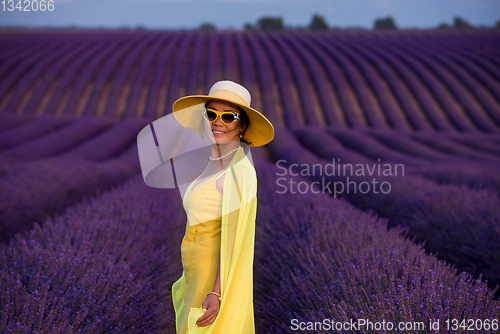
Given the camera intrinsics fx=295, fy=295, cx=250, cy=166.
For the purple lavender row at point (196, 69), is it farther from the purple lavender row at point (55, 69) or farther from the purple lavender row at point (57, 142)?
the purple lavender row at point (55, 69)

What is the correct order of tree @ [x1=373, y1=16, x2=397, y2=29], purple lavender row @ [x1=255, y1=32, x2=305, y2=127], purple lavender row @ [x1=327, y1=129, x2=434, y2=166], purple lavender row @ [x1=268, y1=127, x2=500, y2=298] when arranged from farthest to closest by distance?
1. tree @ [x1=373, y1=16, x2=397, y2=29]
2. purple lavender row @ [x1=255, y1=32, x2=305, y2=127]
3. purple lavender row @ [x1=327, y1=129, x2=434, y2=166]
4. purple lavender row @ [x1=268, y1=127, x2=500, y2=298]

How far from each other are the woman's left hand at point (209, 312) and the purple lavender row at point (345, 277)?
1.64 ft

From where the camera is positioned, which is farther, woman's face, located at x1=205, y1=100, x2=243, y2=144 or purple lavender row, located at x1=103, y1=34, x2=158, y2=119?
purple lavender row, located at x1=103, y1=34, x2=158, y2=119

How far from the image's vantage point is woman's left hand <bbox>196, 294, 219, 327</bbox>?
1.08 meters

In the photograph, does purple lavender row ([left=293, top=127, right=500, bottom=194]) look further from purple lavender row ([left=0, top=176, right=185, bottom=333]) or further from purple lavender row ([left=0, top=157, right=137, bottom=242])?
purple lavender row ([left=0, top=157, right=137, bottom=242])

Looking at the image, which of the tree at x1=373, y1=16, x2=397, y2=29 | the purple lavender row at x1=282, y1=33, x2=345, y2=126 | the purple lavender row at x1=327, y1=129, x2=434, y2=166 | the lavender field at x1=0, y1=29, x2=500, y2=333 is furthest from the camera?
the tree at x1=373, y1=16, x2=397, y2=29

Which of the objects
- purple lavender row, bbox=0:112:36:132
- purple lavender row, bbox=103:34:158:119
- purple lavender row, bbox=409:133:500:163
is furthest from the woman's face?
purple lavender row, bbox=103:34:158:119

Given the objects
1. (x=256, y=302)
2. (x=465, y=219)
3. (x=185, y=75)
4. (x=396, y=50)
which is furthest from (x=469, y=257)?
(x=396, y=50)

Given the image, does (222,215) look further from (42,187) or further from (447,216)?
(42,187)

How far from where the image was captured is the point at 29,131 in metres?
7.36

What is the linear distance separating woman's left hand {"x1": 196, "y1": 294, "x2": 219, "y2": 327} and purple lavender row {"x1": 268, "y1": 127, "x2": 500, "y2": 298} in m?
2.36

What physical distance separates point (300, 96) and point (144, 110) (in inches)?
269

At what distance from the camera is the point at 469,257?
2.59 m

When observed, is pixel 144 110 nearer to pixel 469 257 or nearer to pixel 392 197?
pixel 392 197
